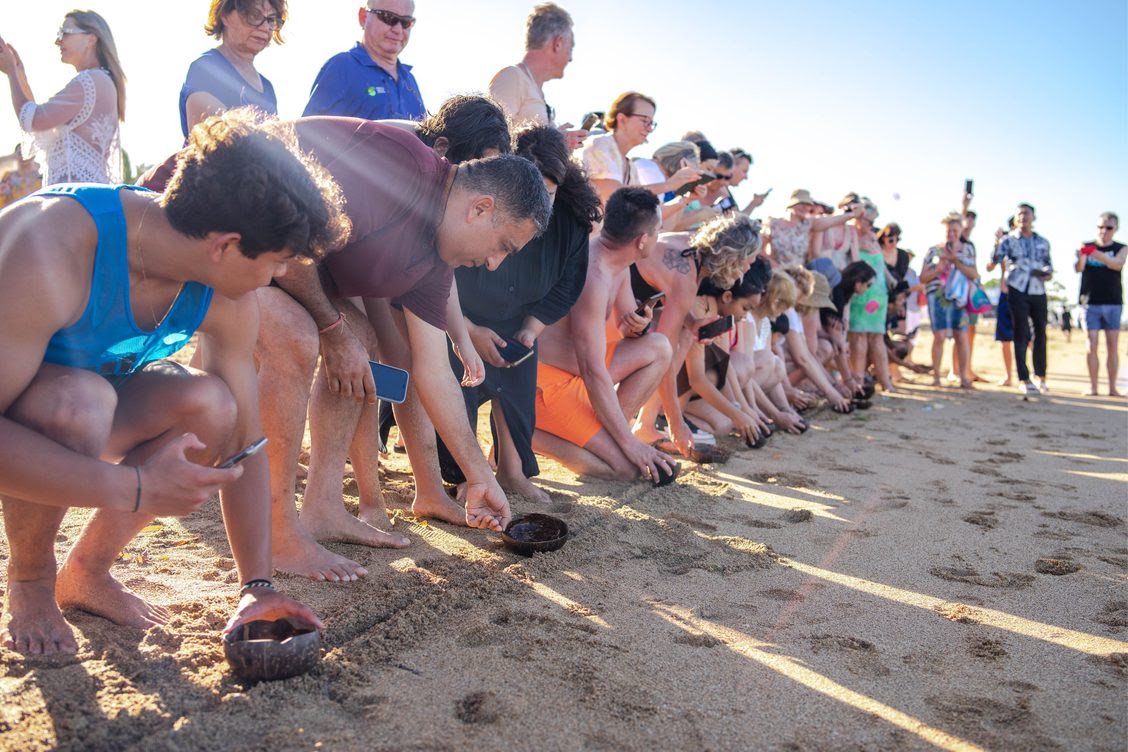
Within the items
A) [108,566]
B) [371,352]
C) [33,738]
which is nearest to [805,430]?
[371,352]

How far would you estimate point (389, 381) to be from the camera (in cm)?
298

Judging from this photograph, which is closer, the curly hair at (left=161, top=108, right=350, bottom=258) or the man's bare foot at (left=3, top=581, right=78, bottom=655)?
the curly hair at (left=161, top=108, right=350, bottom=258)

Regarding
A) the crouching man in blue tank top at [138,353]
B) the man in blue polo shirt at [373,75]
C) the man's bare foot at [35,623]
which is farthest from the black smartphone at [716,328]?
the man's bare foot at [35,623]

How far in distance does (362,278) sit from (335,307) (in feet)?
0.71

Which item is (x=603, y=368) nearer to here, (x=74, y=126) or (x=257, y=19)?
(x=257, y=19)

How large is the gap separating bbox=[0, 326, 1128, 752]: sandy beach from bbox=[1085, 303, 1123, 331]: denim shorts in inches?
253

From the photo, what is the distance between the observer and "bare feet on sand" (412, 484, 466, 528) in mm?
3246

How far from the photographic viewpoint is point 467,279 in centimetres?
378

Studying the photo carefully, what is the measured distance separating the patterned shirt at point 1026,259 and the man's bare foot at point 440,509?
Result: 27.0 feet

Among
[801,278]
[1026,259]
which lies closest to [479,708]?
[801,278]

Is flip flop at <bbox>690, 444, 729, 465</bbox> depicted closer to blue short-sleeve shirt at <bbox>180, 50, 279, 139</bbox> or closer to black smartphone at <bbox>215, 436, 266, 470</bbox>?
blue short-sleeve shirt at <bbox>180, 50, 279, 139</bbox>

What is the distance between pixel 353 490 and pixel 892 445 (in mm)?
Answer: 3538

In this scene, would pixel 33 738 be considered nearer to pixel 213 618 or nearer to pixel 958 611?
pixel 213 618

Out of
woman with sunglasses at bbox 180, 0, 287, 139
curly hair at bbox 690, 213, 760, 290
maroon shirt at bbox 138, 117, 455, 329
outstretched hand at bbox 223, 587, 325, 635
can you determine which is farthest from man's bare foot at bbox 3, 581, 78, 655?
curly hair at bbox 690, 213, 760, 290
